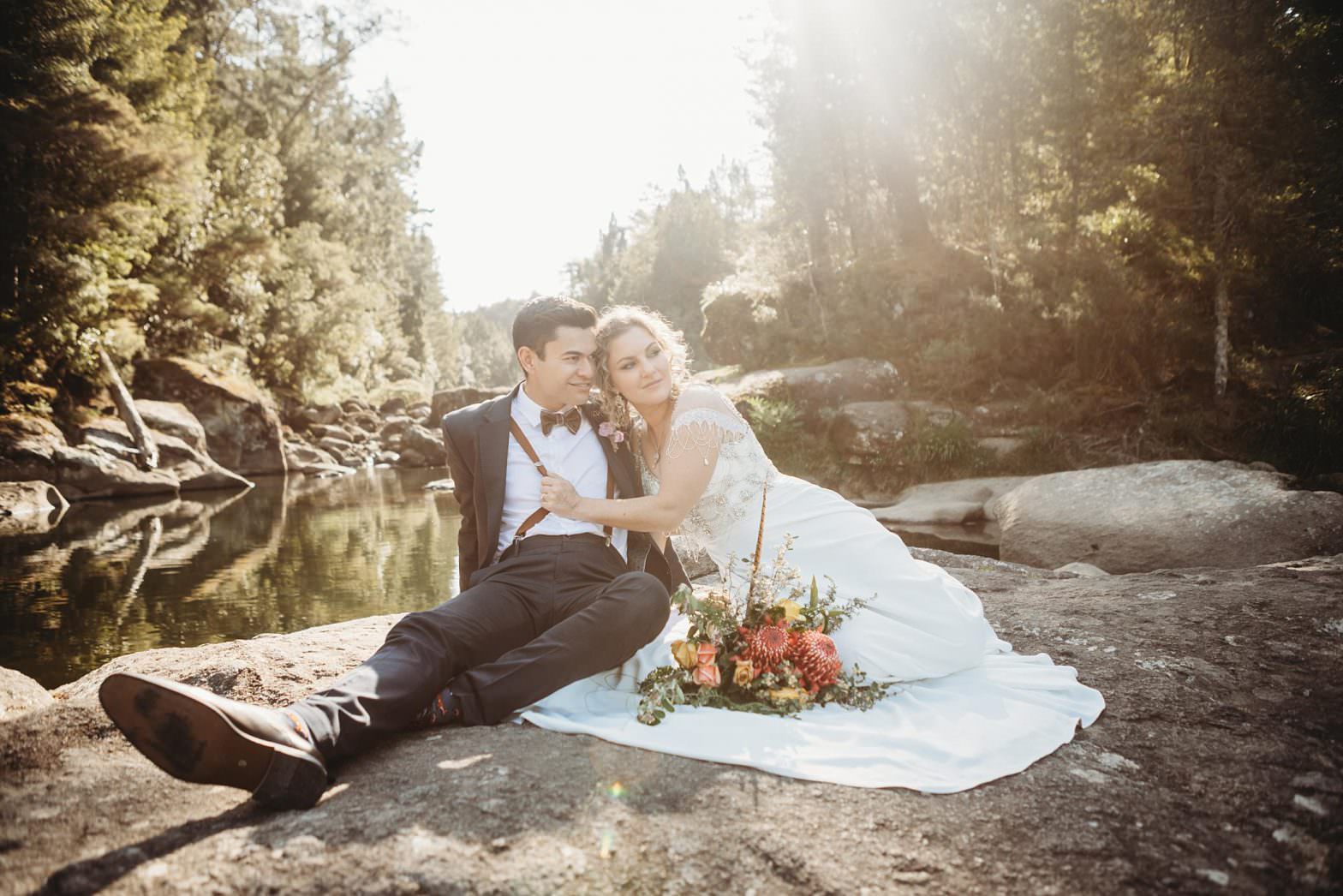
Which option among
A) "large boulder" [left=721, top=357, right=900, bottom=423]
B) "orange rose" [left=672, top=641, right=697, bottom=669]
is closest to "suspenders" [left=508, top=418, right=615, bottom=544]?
"orange rose" [left=672, top=641, right=697, bottom=669]

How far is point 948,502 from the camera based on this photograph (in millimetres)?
11211

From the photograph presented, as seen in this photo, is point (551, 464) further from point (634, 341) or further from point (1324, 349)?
point (1324, 349)

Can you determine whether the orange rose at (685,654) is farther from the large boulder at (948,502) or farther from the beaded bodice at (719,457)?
the large boulder at (948,502)

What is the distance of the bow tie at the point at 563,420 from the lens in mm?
3910

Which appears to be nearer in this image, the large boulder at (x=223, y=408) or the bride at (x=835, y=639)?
the bride at (x=835, y=639)

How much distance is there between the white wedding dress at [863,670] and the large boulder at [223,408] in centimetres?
1800

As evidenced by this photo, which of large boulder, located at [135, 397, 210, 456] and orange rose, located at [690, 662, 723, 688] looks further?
large boulder, located at [135, 397, 210, 456]

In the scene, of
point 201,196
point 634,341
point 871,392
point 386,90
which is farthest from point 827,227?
point 386,90

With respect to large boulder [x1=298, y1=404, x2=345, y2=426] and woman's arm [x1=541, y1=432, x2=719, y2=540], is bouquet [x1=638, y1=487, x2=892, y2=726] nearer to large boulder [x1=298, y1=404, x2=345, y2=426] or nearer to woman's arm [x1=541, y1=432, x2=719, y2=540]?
woman's arm [x1=541, y1=432, x2=719, y2=540]

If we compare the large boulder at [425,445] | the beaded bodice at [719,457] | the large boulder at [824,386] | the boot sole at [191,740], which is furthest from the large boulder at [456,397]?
the boot sole at [191,740]

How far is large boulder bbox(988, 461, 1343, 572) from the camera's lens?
7.00m

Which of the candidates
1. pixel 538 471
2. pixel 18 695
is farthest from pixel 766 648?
pixel 18 695

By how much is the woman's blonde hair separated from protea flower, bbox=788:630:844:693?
4.81 ft

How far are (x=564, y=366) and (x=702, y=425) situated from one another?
86 centimetres
